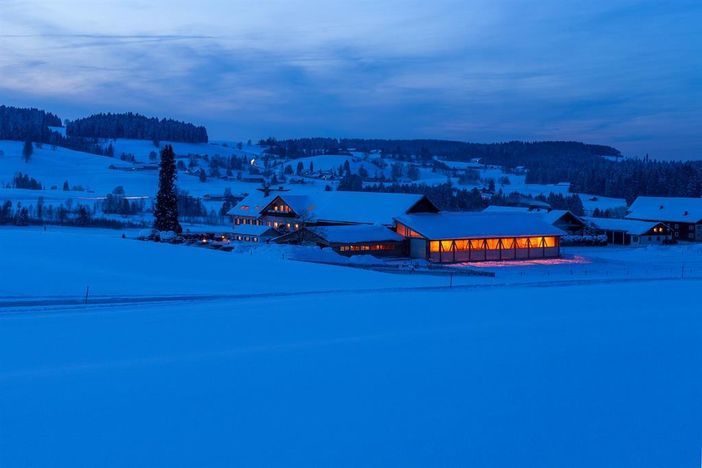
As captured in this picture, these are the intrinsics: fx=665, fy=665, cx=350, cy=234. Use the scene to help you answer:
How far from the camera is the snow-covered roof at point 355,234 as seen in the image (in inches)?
1582

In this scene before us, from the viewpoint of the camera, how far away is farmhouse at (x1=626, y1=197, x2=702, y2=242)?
57125 millimetres

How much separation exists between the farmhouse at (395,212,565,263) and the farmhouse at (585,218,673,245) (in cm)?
1385

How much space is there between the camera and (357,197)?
52000 millimetres

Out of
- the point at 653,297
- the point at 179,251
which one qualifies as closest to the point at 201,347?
the point at 653,297

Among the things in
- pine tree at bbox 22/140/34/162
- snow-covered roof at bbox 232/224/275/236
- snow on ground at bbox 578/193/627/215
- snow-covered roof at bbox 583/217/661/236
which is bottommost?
snow-covered roof at bbox 232/224/275/236

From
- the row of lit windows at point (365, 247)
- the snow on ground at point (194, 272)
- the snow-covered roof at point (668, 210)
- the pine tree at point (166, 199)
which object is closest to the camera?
the snow on ground at point (194, 272)

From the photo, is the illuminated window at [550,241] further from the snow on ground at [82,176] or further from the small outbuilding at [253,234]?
the snow on ground at [82,176]

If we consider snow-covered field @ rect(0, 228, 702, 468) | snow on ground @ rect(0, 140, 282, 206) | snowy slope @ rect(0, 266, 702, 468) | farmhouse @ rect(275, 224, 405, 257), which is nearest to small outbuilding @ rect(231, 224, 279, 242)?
farmhouse @ rect(275, 224, 405, 257)

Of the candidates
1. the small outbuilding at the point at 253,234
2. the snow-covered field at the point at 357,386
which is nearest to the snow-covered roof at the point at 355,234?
the small outbuilding at the point at 253,234

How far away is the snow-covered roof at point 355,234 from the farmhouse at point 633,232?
21.9m

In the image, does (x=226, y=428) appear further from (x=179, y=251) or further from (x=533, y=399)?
(x=179, y=251)

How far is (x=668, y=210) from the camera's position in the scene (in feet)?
196

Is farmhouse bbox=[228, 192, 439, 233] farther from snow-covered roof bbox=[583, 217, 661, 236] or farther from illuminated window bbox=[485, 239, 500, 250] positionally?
snow-covered roof bbox=[583, 217, 661, 236]

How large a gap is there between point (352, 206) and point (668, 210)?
1174 inches
